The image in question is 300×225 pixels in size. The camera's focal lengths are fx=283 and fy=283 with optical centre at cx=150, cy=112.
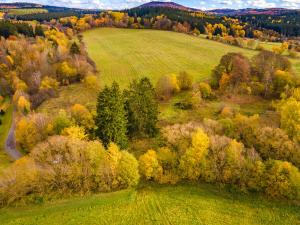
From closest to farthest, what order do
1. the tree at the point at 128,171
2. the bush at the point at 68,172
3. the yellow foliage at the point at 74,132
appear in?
the bush at the point at 68,172, the tree at the point at 128,171, the yellow foliage at the point at 74,132

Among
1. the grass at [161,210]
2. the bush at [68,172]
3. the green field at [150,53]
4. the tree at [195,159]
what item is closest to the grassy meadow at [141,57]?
the green field at [150,53]

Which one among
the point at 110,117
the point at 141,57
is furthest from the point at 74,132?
the point at 141,57

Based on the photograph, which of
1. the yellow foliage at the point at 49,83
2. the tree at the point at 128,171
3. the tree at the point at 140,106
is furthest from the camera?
the yellow foliage at the point at 49,83

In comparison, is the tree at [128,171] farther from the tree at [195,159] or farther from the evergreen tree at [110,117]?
the tree at [195,159]

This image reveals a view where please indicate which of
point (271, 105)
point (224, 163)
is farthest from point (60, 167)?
point (271, 105)

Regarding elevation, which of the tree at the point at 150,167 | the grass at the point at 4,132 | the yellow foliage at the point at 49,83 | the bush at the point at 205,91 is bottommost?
the grass at the point at 4,132

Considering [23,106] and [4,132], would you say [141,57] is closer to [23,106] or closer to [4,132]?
[23,106]

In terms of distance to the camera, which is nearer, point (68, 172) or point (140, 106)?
point (68, 172)

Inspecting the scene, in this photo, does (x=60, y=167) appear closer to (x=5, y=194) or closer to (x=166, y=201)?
(x=5, y=194)
